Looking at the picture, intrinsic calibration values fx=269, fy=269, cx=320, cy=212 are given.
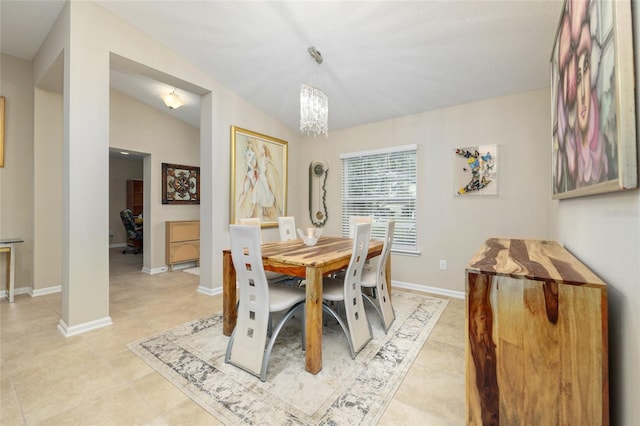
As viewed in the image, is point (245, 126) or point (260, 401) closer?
point (260, 401)

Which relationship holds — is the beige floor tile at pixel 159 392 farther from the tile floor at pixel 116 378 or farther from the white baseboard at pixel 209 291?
the white baseboard at pixel 209 291

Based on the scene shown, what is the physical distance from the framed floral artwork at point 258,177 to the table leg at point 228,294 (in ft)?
4.76

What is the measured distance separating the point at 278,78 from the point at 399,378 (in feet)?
10.8

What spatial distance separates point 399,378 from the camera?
174 centimetres

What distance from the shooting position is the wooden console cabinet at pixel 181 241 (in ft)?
15.3

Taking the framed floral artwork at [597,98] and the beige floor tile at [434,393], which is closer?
the framed floral artwork at [597,98]

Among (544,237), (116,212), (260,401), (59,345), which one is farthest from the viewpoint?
(116,212)

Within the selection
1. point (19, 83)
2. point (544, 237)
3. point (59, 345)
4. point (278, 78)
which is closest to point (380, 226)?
point (544, 237)

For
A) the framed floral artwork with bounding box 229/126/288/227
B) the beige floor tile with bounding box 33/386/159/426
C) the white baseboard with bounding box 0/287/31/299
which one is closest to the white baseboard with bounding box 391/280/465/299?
the framed floral artwork with bounding box 229/126/288/227

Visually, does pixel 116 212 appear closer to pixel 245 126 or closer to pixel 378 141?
pixel 245 126

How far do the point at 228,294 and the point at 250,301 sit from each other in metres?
0.54

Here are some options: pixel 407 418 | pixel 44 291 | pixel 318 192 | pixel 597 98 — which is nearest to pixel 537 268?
pixel 597 98

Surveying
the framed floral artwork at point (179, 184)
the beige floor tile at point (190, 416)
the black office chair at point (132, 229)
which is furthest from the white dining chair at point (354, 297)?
the black office chair at point (132, 229)

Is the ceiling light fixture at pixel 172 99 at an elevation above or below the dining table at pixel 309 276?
above
